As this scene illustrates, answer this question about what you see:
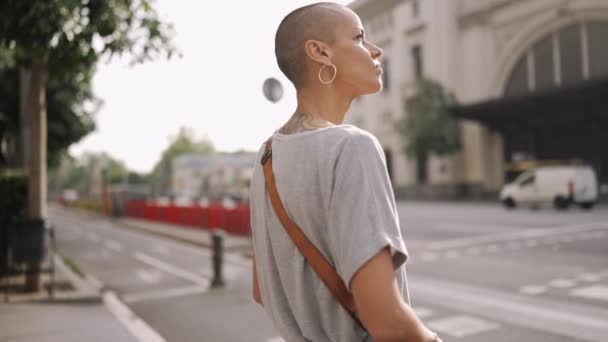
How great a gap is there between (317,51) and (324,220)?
1.26 feet

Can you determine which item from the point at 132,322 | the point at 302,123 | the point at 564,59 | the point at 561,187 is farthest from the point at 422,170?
the point at 302,123

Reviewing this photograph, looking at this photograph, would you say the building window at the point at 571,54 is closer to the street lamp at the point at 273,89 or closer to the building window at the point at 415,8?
the building window at the point at 415,8

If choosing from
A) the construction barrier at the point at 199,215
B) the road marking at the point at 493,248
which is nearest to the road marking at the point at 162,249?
the construction barrier at the point at 199,215

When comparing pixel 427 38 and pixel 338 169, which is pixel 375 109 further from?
pixel 338 169

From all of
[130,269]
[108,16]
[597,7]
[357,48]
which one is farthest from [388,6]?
[357,48]

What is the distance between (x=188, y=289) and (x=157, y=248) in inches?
252

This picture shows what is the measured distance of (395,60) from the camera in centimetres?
4147

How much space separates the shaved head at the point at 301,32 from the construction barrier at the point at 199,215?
13024 millimetres

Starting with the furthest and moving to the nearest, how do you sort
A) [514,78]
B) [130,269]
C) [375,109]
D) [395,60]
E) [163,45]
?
[375,109] < [395,60] < [514,78] < [130,269] < [163,45]

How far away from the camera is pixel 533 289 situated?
22.9 feet

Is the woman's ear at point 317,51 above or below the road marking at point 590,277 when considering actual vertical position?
above

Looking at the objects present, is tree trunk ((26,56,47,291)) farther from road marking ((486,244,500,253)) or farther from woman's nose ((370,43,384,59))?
road marking ((486,244,500,253))

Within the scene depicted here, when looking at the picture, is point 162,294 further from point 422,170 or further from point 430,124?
point 422,170

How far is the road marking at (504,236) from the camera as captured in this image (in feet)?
38.5
